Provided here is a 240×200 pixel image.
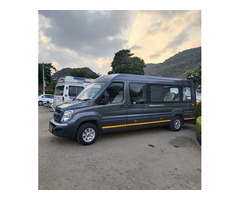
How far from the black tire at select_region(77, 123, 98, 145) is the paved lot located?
0.55ft

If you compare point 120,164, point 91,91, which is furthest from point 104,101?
point 120,164

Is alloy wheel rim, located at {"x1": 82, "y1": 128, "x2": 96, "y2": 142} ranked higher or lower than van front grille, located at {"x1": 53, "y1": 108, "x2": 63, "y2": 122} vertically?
lower

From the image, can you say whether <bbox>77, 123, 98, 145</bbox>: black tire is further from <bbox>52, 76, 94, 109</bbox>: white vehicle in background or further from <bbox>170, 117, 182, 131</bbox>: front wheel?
<bbox>52, 76, 94, 109</bbox>: white vehicle in background

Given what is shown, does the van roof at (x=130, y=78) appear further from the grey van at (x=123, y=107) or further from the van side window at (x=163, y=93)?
the van side window at (x=163, y=93)

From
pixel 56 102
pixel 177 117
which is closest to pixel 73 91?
pixel 56 102

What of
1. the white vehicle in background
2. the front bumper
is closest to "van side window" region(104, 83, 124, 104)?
the front bumper

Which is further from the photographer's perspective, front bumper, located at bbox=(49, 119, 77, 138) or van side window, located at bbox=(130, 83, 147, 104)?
van side window, located at bbox=(130, 83, 147, 104)

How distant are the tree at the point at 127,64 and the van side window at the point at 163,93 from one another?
24.3m

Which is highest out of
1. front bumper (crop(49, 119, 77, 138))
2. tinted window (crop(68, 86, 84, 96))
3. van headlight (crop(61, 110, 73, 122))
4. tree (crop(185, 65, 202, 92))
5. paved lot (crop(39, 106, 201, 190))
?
tree (crop(185, 65, 202, 92))

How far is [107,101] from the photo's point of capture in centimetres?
470

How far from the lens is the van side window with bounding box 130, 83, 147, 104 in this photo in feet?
17.4

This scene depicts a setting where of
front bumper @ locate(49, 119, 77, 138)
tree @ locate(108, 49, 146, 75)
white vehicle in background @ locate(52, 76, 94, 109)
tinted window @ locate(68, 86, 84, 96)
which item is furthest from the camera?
tree @ locate(108, 49, 146, 75)

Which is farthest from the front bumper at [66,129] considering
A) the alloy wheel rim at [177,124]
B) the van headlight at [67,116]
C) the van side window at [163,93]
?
the alloy wheel rim at [177,124]

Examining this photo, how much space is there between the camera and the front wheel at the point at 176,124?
6281mm
